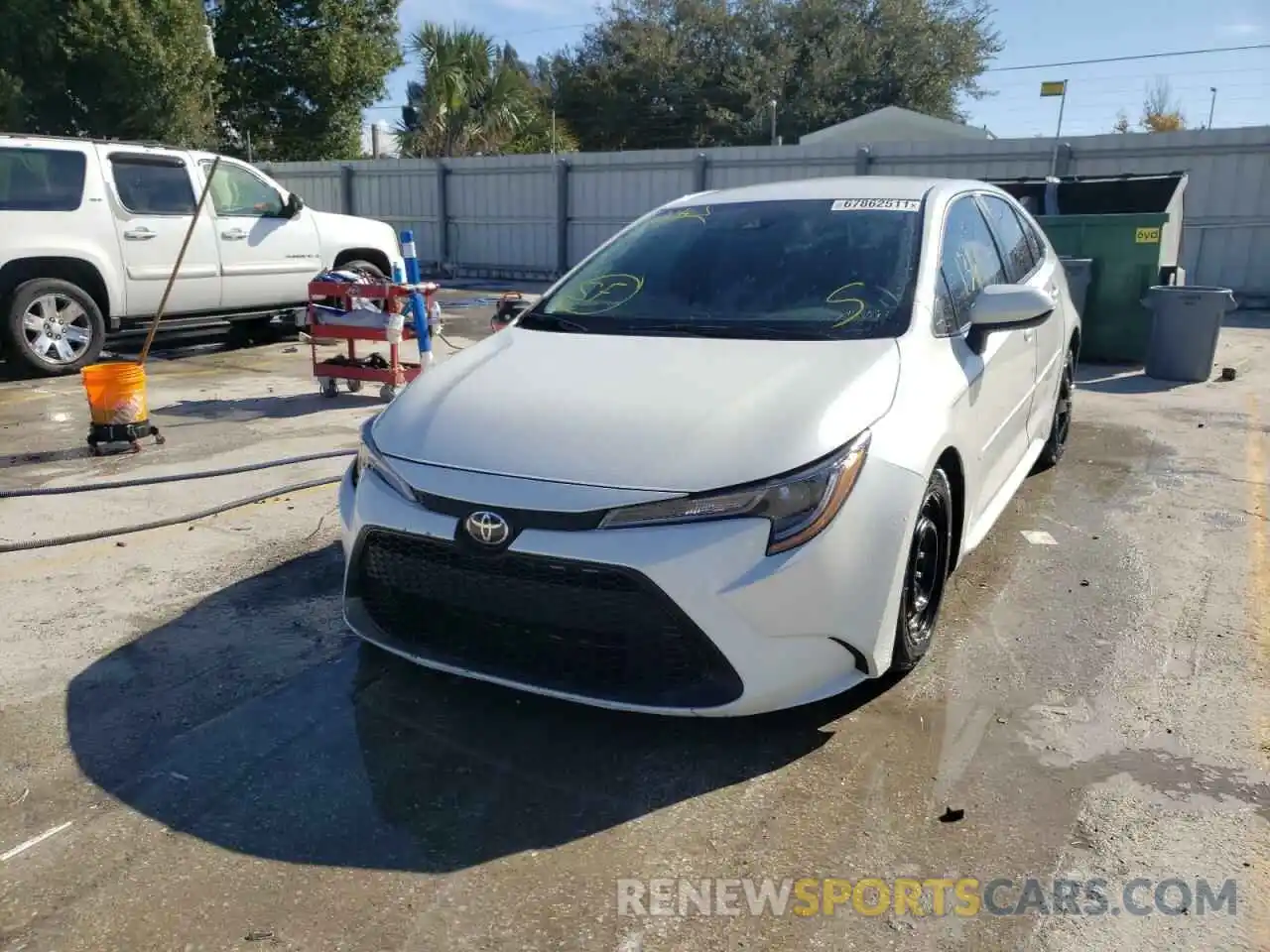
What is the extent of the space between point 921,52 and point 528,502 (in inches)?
1434

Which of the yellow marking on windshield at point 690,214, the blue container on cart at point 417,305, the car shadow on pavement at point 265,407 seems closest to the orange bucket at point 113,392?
the car shadow on pavement at point 265,407

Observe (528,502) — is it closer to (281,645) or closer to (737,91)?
(281,645)

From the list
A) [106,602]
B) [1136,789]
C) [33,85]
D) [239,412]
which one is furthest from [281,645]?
[33,85]

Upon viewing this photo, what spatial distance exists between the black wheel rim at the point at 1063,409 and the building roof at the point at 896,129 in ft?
56.3

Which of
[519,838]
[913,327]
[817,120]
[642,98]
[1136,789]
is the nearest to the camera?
[519,838]

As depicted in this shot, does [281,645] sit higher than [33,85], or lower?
lower

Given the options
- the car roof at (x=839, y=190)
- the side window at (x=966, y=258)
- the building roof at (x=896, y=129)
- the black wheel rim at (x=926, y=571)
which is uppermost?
the building roof at (x=896, y=129)

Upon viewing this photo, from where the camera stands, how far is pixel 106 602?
13.6ft

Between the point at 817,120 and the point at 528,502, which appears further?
the point at 817,120

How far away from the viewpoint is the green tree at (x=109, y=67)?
23.3 metres

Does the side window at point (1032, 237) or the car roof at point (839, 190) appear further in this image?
the side window at point (1032, 237)

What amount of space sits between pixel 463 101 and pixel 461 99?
95mm

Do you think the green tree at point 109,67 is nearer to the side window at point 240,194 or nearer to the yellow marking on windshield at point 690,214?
the side window at point 240,194

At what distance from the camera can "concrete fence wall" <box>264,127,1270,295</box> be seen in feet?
46.0
